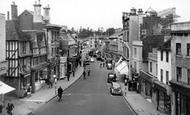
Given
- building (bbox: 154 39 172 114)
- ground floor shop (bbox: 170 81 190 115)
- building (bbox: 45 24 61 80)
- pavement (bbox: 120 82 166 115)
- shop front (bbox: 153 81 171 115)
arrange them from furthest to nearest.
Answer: building (bbox: 45 24 61 80), pavement (bbox: 120 82 166 115), building (bbox: 154 39 172 114), shop front (bbox: 153 81 171 115), ground floor shop (bbox: 170 81 190 115)

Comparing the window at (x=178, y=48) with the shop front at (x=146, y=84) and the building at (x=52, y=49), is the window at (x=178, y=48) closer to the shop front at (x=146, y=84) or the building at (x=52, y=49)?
the shop front at (x=146, y=84)

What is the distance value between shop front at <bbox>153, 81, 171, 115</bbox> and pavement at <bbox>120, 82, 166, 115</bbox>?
682 mm

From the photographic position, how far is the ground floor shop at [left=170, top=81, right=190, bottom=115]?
2455cm

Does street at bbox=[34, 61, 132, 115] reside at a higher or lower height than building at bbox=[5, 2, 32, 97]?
lower

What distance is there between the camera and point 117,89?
43.4m

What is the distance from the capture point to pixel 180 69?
26.5 meters

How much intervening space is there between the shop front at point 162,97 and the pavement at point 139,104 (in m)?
0.68

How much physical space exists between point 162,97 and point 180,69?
5838mm

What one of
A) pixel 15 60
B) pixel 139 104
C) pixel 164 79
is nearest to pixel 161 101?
pixel 164 79

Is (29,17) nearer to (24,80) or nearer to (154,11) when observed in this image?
(24,80)

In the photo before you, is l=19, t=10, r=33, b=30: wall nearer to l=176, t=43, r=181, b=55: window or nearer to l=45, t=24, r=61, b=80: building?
l=45, t=24, r=61, b=80: building

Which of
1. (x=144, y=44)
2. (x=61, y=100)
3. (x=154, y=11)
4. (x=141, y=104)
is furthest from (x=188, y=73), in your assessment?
(x=154, y=11)

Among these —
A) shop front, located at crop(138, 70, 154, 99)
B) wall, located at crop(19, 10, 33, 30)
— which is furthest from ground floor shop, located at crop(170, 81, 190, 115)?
wall, located at crop(19, 10, 33, 30)

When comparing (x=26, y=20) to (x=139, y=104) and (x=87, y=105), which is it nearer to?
(x=87, y=105)
